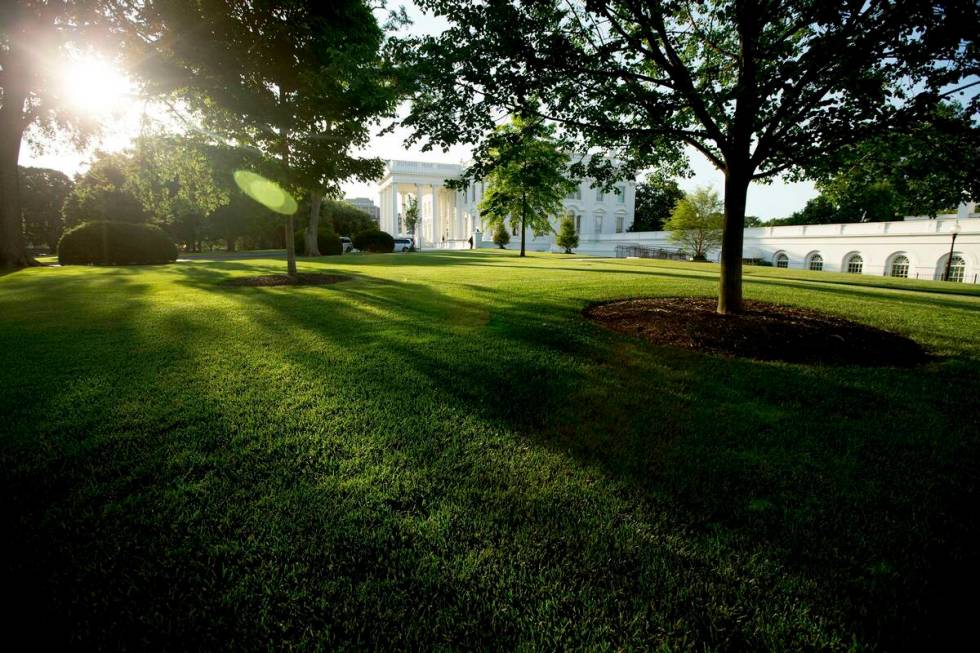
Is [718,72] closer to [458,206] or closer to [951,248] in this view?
[951,248]

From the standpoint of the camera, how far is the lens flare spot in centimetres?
1041

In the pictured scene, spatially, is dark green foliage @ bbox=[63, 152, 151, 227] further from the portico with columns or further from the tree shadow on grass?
the tree shadow on grass

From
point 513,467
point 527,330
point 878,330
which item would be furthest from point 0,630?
point 878,330

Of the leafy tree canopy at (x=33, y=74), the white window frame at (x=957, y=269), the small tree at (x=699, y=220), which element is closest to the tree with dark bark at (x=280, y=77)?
the leafy tree canopy at (x=33, y=74)

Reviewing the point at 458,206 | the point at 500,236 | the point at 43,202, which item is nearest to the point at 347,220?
the point at 458,206

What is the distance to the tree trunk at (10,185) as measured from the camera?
16.3 metres

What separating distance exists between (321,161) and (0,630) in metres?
10.8

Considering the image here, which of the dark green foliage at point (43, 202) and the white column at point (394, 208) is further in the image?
the white column at point (394, 208)

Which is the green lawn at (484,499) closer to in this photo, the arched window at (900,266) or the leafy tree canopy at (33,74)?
the leafy tree canopy at (33,74)

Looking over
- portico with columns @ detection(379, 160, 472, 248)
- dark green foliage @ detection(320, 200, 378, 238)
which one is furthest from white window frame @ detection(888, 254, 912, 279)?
dark green foliage @ detection(320, 200, 378, 238)

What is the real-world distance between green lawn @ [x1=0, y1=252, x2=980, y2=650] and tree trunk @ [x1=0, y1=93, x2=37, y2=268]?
1859 cm

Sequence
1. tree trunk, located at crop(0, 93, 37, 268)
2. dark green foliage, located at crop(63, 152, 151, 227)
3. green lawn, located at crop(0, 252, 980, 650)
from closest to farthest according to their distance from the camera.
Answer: green lawn, located at crop(0, 252, 980, 650)
tree trunk, located at crop(0, 93, 37, 268)
dark green foliage, located at crop(63, 152, 151, 227)

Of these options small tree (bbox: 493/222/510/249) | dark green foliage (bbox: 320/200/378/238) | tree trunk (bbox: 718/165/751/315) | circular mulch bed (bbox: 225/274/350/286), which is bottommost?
circular mulch bed (bbox: 225/274/350/286)

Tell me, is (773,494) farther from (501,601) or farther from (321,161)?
(321,161)
